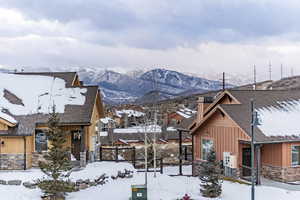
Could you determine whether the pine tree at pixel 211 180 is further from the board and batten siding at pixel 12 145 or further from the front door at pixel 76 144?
the board and batten siding at pixel 12 145

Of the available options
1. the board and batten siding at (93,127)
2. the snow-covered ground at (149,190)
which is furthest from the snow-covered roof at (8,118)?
the board and batten siding at (93,127)

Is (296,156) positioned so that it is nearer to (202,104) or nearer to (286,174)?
(286,174)

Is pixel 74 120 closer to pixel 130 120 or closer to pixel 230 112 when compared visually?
pixel 230 112

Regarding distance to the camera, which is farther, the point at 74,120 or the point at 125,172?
the point at 74,120

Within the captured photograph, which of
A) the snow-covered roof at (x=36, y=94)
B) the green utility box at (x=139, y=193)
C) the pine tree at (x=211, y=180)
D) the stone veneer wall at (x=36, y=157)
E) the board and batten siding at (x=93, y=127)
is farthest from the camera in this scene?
the board and batten siding at (x=93, y=127)

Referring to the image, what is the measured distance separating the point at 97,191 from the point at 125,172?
10.2ft

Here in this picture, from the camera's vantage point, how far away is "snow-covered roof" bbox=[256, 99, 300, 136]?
18.9 metres

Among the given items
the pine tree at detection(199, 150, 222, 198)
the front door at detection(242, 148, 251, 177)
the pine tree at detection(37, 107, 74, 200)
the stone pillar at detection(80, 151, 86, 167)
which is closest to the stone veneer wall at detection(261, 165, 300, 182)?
the front door at detection(242, 148, 251, 177)

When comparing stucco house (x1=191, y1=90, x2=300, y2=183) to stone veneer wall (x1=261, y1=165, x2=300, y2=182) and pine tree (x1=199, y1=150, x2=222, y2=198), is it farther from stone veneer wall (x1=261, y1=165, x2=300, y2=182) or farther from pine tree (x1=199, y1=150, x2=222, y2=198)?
pine tree (x1=199, y1=150, x2=222, y2=198)

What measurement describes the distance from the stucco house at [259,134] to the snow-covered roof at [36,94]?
8.36 m

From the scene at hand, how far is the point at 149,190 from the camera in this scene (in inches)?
693

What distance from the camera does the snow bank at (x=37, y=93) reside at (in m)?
23.2

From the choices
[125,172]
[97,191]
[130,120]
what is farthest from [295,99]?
[130,120]

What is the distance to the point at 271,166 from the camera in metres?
19.5
